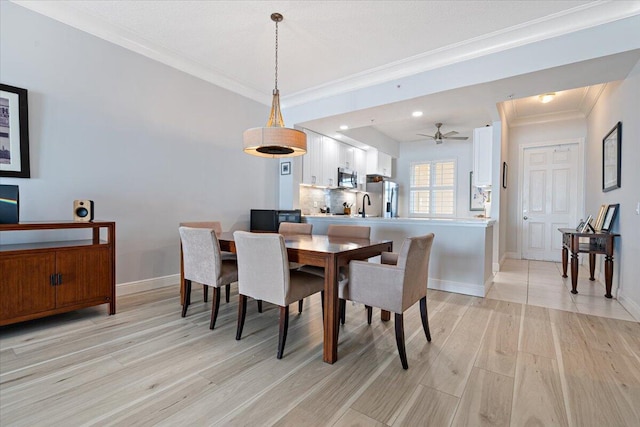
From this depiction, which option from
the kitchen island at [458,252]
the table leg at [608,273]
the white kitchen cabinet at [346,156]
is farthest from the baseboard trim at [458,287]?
the white kitchen cabinet at [346,156]

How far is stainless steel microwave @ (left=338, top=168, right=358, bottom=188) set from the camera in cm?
600

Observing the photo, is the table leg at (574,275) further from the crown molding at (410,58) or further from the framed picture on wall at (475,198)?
the framed picture on wall at (475,198)

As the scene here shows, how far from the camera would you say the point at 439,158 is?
7176 mm

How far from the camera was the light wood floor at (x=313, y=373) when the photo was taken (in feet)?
4.75

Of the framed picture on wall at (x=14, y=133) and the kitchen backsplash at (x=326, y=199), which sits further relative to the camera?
the kitchen backsplash at (x=326, y=199)

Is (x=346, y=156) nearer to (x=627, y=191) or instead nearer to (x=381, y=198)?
(x=381, y=198)

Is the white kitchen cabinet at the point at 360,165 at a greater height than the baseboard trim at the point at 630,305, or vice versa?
the white kitchen cabinet at the point at 360,165

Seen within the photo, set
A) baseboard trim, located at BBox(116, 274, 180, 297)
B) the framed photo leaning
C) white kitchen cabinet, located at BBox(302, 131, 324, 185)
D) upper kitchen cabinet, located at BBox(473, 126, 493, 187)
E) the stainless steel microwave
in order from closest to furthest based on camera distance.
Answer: baseboard trim, located at BBox(116, 274, 180, 297) < the framed photo leaning < upper kitchen cabinet, located at BBox(473, 126, 493, 187) < white kitchen cabinet, located at BBox(302, 131, 324, 185) < the stainless steel microwave

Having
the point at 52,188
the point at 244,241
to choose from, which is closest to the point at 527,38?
the point at 244,241

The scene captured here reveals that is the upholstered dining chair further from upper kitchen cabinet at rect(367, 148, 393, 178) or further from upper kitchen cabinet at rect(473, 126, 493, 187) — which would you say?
upper kitchen cabinet at rect(367, 148, 393, 178)

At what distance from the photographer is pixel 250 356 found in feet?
6.58

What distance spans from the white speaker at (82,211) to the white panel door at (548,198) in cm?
687

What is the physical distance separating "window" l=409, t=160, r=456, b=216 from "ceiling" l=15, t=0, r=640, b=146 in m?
3.06

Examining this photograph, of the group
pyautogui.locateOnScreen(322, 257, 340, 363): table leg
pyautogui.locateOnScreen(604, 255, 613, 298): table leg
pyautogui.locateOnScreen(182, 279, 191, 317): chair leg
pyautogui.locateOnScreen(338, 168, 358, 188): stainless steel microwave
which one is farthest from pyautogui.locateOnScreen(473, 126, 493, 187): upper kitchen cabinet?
pyautogui.locateOnScreen(182, 279, 191, 317): chair leg
